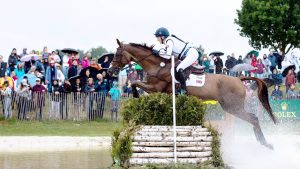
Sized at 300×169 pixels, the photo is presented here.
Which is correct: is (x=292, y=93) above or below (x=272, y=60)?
below

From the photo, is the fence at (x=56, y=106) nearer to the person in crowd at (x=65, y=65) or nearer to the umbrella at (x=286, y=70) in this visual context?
the person in crowd at (x=65, y=65)

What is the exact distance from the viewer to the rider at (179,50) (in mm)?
14078

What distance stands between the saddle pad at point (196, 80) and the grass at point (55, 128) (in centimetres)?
705

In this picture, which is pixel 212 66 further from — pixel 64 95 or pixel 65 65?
pixel 64 95

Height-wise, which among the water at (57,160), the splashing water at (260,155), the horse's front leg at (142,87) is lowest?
the water at (57,160)

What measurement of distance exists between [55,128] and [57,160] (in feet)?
26.0

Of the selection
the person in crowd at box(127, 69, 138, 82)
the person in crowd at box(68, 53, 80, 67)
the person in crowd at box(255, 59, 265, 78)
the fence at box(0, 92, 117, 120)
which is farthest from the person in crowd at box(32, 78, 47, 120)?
the person in crowd at box(255, 59, 265, 78)

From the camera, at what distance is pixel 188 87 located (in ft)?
50.8

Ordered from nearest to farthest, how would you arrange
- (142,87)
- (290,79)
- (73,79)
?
1. (142,87)
2. (73,79)
3. (290,79)

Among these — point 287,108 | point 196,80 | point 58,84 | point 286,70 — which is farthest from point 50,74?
point 286,70

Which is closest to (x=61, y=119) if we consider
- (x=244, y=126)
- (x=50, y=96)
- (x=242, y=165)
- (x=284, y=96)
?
(x=50, y=96)

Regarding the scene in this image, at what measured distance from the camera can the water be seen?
14062 millimetres

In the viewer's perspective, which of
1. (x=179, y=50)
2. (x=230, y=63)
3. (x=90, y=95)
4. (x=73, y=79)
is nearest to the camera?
(x=179, y=50)

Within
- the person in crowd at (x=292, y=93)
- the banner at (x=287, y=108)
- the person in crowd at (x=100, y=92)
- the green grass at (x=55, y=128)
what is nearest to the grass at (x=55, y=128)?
the green grass at (x=55, y=128)
